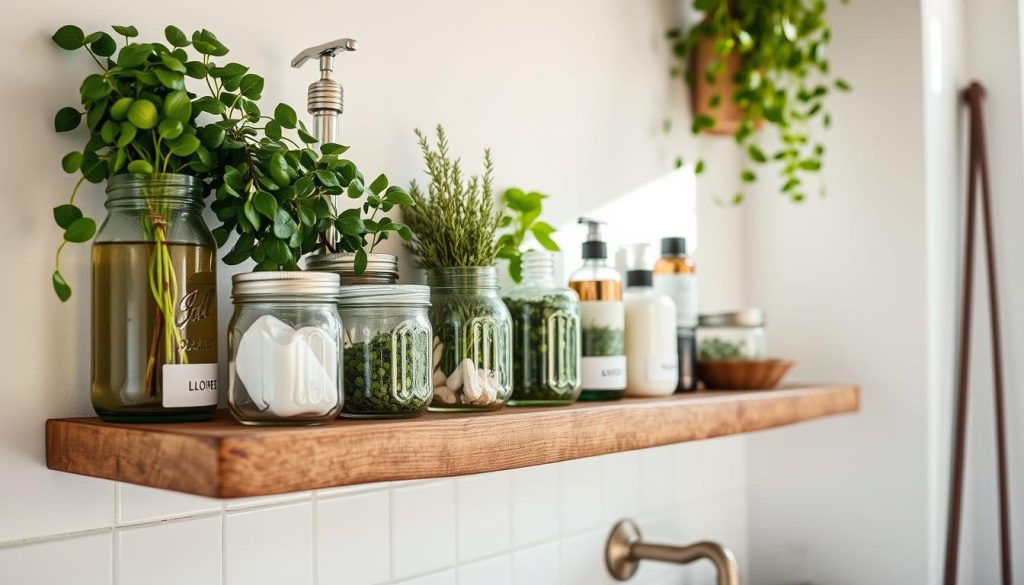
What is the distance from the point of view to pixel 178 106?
0.80 m

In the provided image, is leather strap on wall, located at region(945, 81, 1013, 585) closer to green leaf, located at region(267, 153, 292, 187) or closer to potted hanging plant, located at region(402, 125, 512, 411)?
potted hanging plant, located at region(402, 125, 512, 411)

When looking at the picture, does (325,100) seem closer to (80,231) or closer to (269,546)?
(80,231)

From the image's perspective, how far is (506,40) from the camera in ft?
4.29

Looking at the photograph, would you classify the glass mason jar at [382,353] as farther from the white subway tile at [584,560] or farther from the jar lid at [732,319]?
the jar lid at [732,319]

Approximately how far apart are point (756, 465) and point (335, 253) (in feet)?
3.67

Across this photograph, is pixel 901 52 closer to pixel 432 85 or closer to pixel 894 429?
pixel 894 429

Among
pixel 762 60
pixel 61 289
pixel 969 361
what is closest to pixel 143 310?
pixel 61 289

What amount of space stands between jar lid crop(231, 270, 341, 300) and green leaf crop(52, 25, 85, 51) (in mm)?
257

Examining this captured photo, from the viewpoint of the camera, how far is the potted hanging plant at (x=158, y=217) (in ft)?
2.64

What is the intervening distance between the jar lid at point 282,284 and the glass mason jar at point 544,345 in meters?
0.33

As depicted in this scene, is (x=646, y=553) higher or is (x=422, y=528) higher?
(x=422, y=528)

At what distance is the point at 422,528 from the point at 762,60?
0.98 meters

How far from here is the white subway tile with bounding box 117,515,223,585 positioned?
0.89 m

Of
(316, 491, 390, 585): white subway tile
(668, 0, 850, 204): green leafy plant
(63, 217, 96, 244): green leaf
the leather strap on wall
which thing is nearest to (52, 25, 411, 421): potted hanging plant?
(63, 217, 96, 244): green leaf
